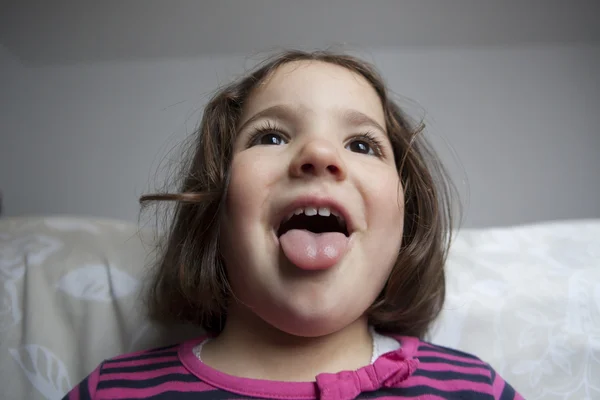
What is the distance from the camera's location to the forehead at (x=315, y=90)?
1.91 ft

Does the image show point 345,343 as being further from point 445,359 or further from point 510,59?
point 510,59

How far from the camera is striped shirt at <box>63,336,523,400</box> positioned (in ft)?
1.70

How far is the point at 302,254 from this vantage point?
0.48 meters

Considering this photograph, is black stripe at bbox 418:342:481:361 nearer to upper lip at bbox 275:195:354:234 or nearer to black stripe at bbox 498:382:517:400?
black stripe at bbox 498:382:517:400

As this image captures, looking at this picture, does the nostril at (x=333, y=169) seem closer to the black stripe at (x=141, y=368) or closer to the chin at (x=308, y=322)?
the chin at (x=308, y=322)

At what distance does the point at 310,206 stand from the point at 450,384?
31 cm

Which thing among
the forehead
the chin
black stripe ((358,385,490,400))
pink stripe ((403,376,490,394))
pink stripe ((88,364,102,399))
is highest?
the forehead

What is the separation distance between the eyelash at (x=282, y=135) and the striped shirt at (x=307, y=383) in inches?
11.2

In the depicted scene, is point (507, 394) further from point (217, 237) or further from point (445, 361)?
point (217, 237)

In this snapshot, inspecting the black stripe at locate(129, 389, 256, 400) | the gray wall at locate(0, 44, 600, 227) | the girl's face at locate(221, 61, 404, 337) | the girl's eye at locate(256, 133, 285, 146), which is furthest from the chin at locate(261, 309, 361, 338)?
the gray wall at locate(0, 44, 600, 227)

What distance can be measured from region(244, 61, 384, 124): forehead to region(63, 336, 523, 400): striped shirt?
35cm

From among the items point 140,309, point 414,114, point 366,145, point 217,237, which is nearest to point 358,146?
point 366,145

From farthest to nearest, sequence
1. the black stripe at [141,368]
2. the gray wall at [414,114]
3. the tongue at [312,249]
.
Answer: the gray wall at [414,114] → the black stripe at [141,368] → the tongue at [312,249]

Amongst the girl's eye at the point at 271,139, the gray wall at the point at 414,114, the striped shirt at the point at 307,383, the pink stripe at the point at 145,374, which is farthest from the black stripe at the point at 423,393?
the gray wall at the point at 414,114
